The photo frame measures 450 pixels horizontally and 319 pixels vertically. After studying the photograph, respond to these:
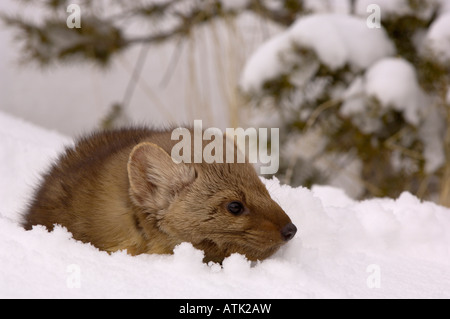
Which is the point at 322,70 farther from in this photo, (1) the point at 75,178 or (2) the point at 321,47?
(1) the point at 75,178

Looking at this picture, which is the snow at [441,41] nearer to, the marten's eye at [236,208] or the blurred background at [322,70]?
the blurred background at [322,70]

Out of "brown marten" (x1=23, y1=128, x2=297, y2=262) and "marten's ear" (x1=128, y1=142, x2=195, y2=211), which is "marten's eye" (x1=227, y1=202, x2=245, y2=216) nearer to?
"brown marten" (x1=23, y1=128, x2=297, y2=262)

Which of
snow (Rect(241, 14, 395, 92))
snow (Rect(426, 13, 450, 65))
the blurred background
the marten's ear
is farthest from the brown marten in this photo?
snow (Rect(426, 13, 450, 65))

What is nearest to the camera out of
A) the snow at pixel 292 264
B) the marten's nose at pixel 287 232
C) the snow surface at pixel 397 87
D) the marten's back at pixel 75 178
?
the snow at pixel 292 264

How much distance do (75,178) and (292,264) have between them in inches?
24.4

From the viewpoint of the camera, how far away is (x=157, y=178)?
1608 millimetres

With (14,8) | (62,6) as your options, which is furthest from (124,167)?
(14,8)

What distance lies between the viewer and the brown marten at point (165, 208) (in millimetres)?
1536

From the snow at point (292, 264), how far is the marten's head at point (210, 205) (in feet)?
0.20

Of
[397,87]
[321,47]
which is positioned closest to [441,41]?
[397,87]

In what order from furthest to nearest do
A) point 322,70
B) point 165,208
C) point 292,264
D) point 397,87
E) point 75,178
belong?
point 322,70 → point 397,87 → point 75,178 → point 165,208 → point 292,264

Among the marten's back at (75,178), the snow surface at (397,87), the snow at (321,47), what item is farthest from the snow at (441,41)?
the marten's back at (75,178)

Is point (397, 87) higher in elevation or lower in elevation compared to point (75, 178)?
higher
